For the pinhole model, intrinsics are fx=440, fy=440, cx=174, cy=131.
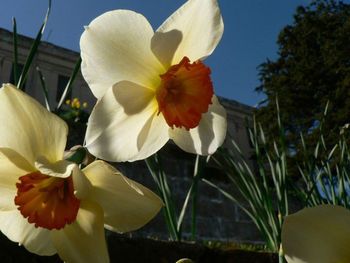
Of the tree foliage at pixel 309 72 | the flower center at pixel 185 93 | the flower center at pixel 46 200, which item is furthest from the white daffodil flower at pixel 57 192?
the tree foliage at pixel 309 72

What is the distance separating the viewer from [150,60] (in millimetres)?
614

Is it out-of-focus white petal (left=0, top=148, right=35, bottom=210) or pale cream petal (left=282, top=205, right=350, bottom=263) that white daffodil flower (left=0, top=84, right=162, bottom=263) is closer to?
out-of-focus white petal (left=0, top=148, right=35, bottom=210)

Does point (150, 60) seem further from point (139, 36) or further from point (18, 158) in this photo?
point (18, 158)

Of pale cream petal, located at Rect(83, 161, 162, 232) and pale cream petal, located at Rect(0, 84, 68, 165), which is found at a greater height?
pale cream petal, located at Rect(0, 84, 68, 165)

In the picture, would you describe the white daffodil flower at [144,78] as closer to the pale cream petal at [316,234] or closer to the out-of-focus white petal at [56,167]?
the out-of-focus white petal at [56,167]

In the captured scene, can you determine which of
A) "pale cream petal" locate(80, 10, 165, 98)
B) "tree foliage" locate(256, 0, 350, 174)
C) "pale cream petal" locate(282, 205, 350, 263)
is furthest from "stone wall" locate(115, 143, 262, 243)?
"tree foliage" locate(256, 0, 350, 174)

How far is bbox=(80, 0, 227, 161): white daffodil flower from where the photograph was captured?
1.76ft

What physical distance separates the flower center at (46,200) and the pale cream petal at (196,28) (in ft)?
0.72

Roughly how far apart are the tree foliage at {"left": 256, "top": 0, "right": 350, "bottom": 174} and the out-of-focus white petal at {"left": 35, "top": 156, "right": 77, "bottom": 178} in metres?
12.9

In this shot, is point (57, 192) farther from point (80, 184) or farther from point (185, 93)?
point (185, 93)

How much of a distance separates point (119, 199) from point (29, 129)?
0.13 metres

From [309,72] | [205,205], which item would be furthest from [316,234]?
[309,72]

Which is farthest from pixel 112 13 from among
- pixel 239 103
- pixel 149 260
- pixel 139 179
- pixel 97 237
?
pixel 239 103

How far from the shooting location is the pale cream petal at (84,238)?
502mm
